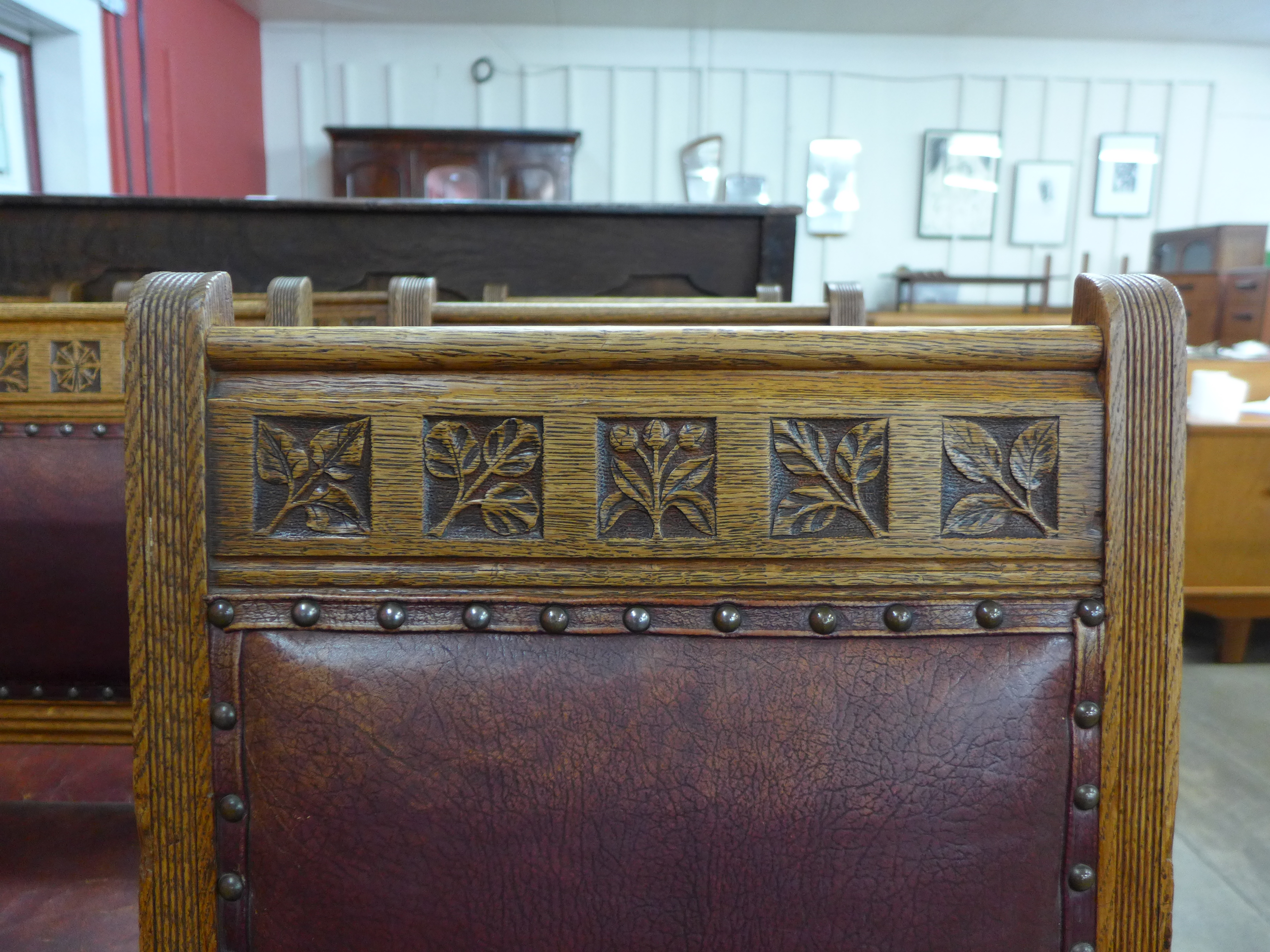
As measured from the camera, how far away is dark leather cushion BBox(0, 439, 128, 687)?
0.92 metres

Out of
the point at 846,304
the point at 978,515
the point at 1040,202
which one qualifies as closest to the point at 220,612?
the point at 978,515

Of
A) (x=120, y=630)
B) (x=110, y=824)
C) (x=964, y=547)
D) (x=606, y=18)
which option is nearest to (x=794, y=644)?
(x=964, y=547)

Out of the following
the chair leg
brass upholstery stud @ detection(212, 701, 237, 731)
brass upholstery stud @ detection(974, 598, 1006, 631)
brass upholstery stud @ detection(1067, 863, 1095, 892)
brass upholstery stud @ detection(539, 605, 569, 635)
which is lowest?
the chair leg

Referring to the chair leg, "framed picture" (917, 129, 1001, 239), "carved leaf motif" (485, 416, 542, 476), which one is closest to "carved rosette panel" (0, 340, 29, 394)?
"carved leaf motif" (485, 416, 542, 476)

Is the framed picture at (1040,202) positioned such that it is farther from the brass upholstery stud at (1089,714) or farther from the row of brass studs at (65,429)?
the brass upholstery stud at (1089,714)

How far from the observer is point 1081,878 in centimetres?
40

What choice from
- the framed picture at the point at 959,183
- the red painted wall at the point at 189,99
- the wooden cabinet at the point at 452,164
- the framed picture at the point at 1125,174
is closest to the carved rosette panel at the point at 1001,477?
the red painted wall at the point at 189,99

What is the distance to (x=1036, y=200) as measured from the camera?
6594mm

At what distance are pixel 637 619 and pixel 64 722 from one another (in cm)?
84

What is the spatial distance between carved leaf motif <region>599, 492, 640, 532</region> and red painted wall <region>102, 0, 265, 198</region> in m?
5.00

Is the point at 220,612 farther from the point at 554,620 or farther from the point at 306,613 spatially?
the point at 554,620

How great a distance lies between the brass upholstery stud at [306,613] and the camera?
1.30 feet

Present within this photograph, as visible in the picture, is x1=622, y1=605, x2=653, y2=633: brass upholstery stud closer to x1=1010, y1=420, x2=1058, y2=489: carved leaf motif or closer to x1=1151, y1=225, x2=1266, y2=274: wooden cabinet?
x1=1010, y1=420, x2=1058, y2=489: carved leaf motif

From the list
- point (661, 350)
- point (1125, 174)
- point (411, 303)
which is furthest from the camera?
point (1125, 174)
